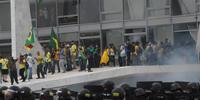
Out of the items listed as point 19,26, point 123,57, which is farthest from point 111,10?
point 123,57

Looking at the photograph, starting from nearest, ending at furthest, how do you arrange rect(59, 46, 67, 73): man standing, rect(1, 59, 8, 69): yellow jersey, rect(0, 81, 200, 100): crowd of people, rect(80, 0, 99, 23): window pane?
rect(0, 81, 200, 100): crowd of people
rect(1, 59, 8, 69): yellow jersey
rect(59, 46, 67, 73): man standing
rect(80, 0, 99, 23): window pane

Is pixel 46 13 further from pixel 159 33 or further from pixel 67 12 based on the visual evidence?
pixel 159 33

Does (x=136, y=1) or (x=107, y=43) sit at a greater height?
(x=136, y=1)

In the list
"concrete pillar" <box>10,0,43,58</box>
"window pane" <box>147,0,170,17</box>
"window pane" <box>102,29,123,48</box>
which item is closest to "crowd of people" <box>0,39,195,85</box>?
A: "concrete pillar" <box>10,0,43,58</box>

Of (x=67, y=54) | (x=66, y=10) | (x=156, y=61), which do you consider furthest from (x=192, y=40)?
(x=66, y=10)

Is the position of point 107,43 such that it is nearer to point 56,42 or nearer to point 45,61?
point 56,42

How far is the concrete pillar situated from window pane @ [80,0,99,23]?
166 inches

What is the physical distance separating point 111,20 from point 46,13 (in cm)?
512

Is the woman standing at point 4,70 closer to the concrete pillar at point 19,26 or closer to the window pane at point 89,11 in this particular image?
the concrete pillar at point 19,26

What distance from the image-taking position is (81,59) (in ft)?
87.0

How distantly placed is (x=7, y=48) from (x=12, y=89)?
85.2 feet

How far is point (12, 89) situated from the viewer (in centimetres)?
1094

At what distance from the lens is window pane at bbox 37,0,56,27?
115ft

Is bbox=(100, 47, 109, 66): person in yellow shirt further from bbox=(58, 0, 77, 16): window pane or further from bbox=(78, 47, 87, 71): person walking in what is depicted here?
bbox=(58, 0, 77, 16): window pane
